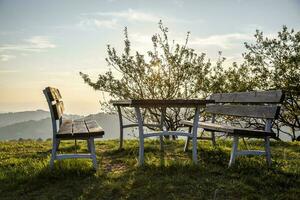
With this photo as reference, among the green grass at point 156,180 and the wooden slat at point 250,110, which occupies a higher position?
the wooden slat at point 250,110

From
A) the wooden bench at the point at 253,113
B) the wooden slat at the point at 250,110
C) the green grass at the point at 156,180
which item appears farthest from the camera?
the wooden slat at the point at 250,110

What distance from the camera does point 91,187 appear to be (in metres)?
4.15

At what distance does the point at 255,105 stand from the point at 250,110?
0.42 metres

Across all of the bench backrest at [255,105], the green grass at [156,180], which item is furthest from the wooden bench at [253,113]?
the green grass at [156,180]

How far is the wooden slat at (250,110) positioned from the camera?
5.22m

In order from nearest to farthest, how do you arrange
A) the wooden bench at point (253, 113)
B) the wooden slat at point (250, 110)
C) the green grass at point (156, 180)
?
the green grass at point (156, 180) < the wooden bench at point (253, 113) < the wooden slat at point (250, 110)

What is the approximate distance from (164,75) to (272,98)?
7.08m

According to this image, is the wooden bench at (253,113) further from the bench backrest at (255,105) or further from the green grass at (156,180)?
the green grass at (156,180)

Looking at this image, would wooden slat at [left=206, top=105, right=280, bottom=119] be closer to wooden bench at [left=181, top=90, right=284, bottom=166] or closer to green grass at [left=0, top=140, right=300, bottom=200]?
wooden bench at [left=181, top=90, right=284, bottom=166]

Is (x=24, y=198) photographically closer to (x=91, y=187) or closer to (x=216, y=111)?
(x=91, y=187)

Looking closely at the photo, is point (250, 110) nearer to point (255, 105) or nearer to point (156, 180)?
point (255, 105)

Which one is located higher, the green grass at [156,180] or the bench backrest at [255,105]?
the bench backrest at [255,105]

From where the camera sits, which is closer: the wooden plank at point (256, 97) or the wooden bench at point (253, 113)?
the wooden bench at point (253, 113)

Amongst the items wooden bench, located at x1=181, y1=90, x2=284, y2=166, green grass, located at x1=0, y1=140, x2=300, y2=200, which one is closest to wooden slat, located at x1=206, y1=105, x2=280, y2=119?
wooden bench, located at x1=181, y1=90, x2=284, y2=166
